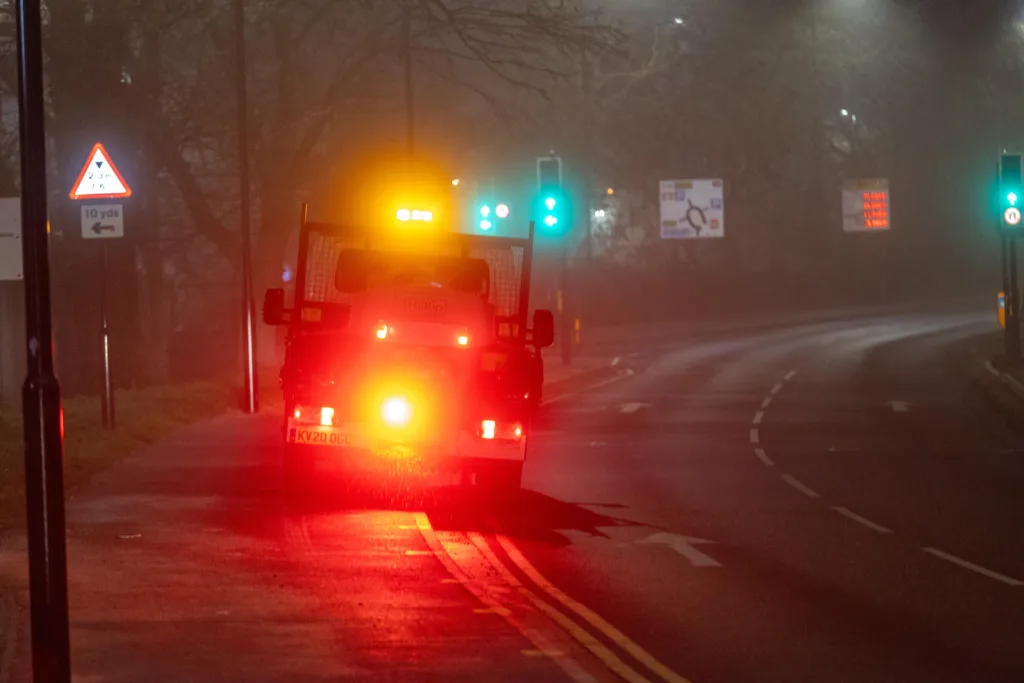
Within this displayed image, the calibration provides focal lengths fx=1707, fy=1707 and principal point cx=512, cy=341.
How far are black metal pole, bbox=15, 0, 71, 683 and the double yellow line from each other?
259cm

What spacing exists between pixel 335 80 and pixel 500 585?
65.7ft

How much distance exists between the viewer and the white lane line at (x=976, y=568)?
11.9 meters

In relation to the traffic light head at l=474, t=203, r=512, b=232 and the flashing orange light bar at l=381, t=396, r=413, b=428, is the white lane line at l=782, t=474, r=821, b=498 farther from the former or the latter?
the traffic light head at l=474, t=203, r=512, b=232

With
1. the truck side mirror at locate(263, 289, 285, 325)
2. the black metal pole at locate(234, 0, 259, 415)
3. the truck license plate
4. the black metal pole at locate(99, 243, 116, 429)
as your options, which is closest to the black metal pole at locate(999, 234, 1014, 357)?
the black metal pole at locate(234, 0, 259, 415)

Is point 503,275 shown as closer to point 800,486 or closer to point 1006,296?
point 800,486

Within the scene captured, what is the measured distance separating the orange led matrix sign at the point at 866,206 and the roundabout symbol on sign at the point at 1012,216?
24458 mm

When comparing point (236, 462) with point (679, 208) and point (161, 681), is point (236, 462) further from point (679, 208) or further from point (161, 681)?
point (679, 208)

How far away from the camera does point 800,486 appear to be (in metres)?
17.8

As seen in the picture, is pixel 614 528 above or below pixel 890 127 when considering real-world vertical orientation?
below

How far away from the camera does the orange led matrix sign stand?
57.3 metres

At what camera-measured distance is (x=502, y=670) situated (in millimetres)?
8734

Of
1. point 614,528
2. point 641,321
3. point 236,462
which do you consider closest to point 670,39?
point 641,321

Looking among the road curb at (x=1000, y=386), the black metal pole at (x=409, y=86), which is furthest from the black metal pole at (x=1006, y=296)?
the black metal pole at (x=409, y=86)

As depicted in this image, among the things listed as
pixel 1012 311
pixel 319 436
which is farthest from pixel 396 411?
pixel 1012 311
